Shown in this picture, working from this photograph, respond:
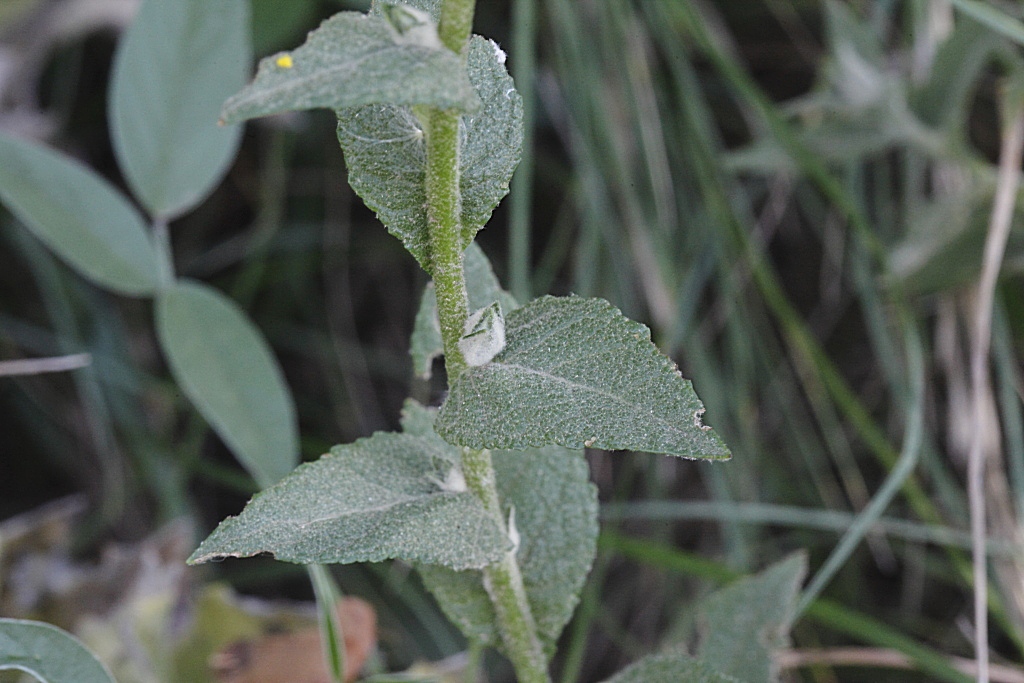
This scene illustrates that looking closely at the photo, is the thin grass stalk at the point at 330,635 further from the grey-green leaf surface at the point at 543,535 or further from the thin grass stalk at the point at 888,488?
the thin grass stalk at the point at 888,488

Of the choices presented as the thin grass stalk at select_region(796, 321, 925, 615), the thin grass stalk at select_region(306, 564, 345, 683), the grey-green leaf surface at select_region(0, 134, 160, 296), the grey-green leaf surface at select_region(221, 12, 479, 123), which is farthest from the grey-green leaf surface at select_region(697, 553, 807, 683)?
the grey-green leaf surface at select_region(0, 134, 160, 296)

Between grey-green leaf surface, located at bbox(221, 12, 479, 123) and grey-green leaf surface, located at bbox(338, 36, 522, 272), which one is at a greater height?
grey-green leaf surface, located at bbox(221, 12, 479, 123)

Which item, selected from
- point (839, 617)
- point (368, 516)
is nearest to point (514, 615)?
point (368, 516)

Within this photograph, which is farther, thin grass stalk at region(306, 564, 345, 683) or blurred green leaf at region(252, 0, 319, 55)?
blurred green leaf at region(252, 0, 319, 55)

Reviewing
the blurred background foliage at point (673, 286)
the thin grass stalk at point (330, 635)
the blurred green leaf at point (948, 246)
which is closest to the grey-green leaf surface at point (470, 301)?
the thin grass stalk at point (330, 635)

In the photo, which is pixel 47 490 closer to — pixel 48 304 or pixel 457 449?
pixel 48 304

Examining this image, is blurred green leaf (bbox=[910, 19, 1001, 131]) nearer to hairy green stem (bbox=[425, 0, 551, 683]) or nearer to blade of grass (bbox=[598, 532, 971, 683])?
blade of grass (bbox=[598, 532, 971, 683])
